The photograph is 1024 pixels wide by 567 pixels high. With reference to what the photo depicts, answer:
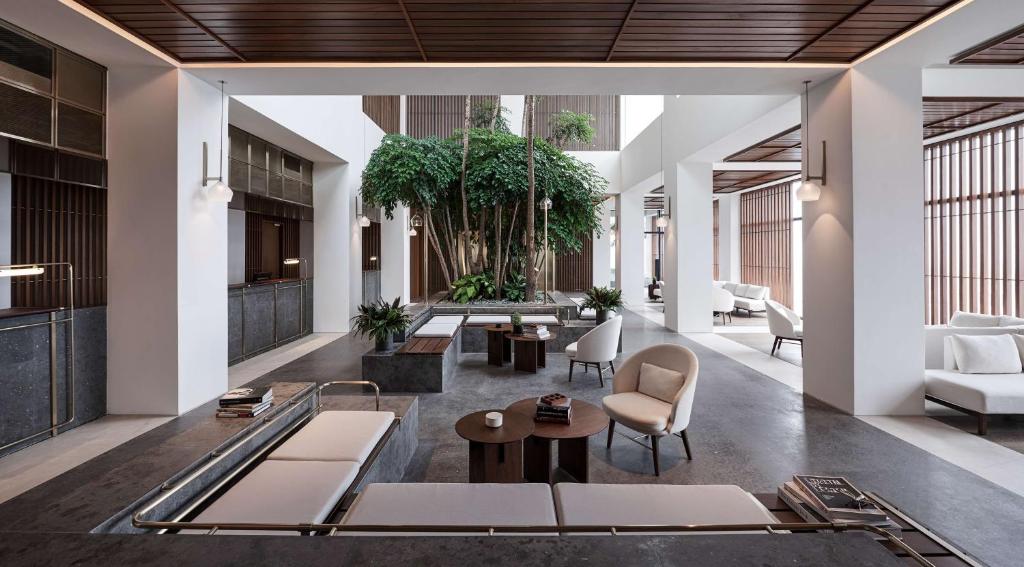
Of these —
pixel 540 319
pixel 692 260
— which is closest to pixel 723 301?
pixel 692 260

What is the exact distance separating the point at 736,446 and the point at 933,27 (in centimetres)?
357

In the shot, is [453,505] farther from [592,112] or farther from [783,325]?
[592,112]

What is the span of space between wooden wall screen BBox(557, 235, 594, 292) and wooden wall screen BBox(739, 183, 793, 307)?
4.95 metres

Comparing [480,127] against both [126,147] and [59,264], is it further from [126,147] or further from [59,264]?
[59,264]

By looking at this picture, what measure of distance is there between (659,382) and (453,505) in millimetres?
2202

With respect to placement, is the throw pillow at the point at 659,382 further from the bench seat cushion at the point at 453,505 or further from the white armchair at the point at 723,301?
the white armchair at the point at 723,301

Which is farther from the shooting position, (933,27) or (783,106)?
(783,106)

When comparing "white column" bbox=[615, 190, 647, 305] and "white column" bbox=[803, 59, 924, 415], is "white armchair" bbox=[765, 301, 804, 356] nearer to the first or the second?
"white column" bbox=[803, 59, 924, 415]

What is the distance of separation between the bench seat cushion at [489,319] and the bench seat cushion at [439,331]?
2.20ft

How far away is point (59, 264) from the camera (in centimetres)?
423

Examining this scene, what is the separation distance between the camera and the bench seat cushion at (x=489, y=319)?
8.23 metres

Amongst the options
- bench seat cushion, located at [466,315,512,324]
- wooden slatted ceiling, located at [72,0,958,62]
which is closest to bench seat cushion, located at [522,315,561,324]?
bench seat cushion, located at [466,315,512,324]

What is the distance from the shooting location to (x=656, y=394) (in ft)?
12.7

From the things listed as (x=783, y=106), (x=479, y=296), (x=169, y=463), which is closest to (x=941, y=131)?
(x=783, y=106)
